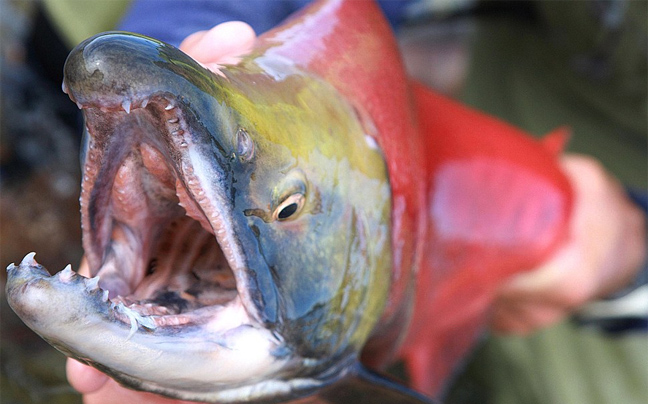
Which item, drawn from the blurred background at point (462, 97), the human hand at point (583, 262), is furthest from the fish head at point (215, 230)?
the human hand at point (583, 262)

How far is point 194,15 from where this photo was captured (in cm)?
74

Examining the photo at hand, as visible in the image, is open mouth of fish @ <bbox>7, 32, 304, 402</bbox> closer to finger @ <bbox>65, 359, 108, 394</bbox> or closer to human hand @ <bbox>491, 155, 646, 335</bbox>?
finger @ <bbox>65, 359, 108, 394</bbox>

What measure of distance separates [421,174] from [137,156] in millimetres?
328

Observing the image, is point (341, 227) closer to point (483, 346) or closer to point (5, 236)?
point (5, 236)

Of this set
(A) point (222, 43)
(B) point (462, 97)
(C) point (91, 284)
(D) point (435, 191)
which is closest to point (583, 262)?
(D) point (435, 191)

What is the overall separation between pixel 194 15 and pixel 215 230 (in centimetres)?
44

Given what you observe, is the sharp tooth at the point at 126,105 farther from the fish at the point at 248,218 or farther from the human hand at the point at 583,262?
the human hand at the point at 583,262

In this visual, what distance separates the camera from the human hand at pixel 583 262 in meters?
1.11

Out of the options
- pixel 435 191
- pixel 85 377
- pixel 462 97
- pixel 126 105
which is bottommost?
pixel 462 97

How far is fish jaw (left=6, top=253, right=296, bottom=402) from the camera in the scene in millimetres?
338

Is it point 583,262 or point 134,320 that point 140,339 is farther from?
point 583,262

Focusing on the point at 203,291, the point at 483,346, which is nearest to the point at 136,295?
the point at 203,291

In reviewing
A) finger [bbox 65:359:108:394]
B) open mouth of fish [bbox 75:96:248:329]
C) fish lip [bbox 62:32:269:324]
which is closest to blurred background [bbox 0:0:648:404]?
finger [bbox 65:359:108:394]

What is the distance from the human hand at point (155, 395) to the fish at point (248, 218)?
0.09 ft
